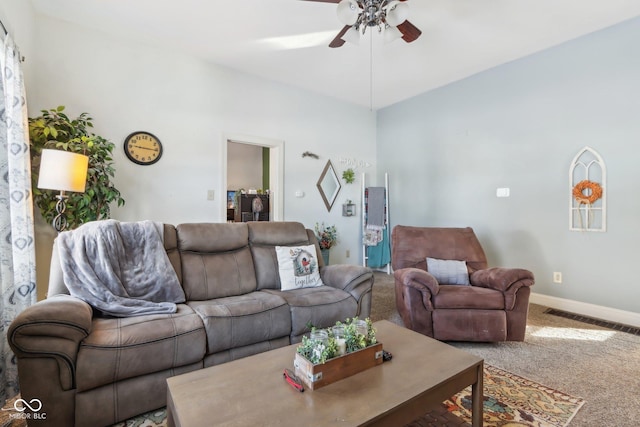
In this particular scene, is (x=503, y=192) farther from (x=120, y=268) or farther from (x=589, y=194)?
(x=120, y=268)

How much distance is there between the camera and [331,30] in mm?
3117

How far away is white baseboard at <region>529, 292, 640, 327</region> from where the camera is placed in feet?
9.68

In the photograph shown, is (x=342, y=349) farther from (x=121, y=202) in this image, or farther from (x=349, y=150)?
(x=349, y=150)

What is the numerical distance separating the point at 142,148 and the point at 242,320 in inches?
101

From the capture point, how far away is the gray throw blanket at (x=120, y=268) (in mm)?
1819

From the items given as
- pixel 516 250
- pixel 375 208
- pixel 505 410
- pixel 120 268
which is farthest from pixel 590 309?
pixel 120 268

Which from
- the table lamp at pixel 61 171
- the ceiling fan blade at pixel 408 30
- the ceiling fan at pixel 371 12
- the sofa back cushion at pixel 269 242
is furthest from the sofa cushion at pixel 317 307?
the ceiling fan blade at pixel 408 30

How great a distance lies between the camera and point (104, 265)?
6.32 feet

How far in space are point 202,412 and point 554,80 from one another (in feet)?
14.7

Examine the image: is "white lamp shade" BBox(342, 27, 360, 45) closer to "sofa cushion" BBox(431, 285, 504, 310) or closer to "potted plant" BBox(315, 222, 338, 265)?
"sofa cushion" BBox(431, 285, 504, 310)

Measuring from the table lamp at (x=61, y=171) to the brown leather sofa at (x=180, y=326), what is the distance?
567mm

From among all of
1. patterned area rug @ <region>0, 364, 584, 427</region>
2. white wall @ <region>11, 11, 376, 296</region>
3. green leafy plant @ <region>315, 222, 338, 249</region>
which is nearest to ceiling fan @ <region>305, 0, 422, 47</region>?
white wall @ <region>11, 11, 376, 296</region>

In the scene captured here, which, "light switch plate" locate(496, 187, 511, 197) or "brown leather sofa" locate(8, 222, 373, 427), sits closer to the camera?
"brown leather sofa" locate(8, 222, 373, 427)

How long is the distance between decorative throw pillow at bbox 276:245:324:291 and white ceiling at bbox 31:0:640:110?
2.19 m
